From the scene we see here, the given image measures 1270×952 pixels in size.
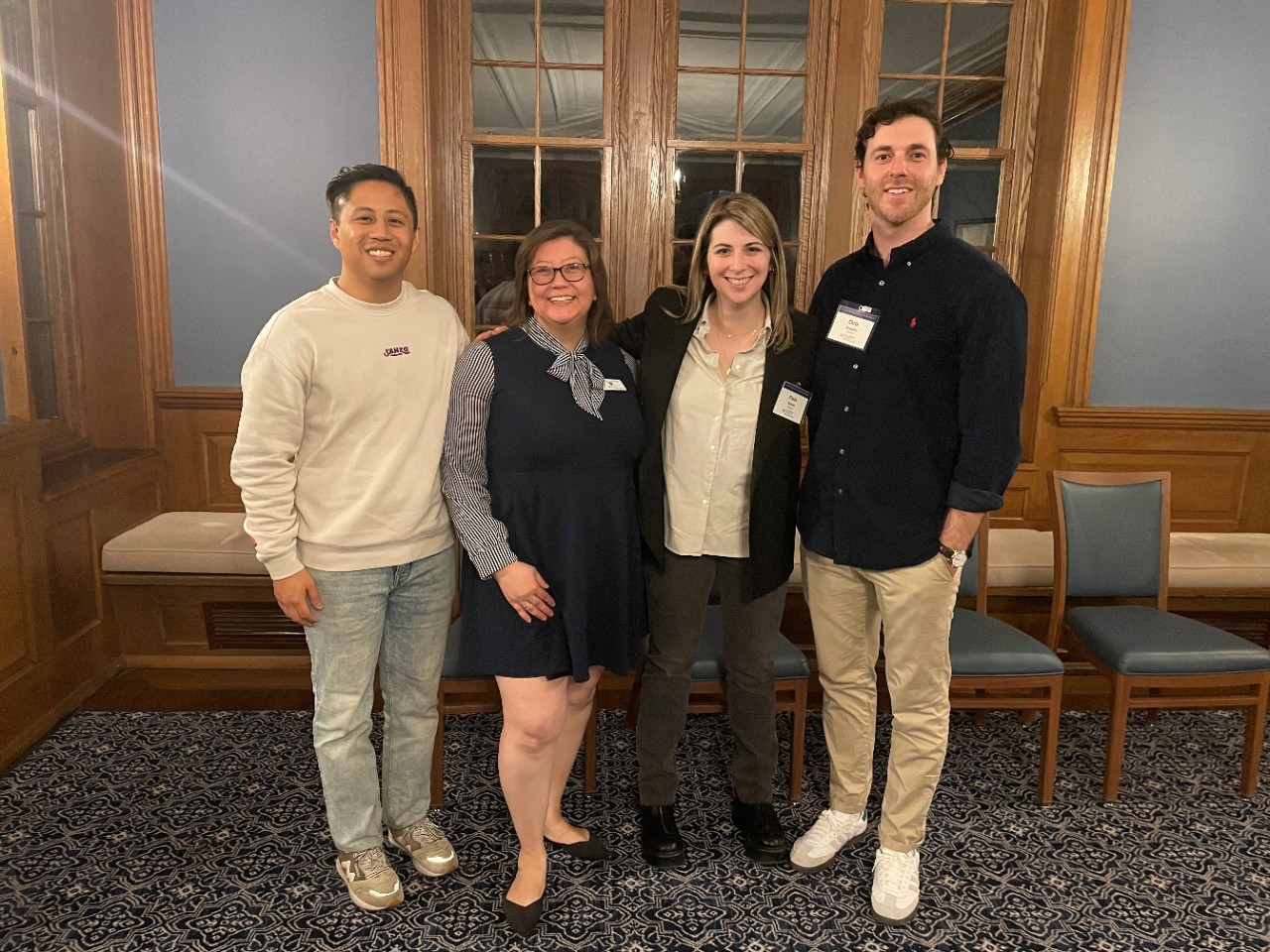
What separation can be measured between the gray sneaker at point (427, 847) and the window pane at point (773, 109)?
294cm

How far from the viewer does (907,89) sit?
11.9 ft

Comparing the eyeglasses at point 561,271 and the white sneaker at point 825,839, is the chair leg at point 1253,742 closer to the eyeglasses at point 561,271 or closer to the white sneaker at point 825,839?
the white sneaker at point 825,839

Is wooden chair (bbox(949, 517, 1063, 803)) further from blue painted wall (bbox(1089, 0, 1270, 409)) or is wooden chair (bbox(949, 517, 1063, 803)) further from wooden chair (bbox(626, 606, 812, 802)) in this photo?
blue painted wall (bbox(1089, 0, 1270, 409))

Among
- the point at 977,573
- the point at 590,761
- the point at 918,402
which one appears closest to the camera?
the point at 918,402

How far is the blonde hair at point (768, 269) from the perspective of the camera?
6.35 feet

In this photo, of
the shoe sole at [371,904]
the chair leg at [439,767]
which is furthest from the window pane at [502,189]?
the shoe sole at [371,904]

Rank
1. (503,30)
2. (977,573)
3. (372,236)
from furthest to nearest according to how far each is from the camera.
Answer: (503,30) < (977,573) < (372,236)

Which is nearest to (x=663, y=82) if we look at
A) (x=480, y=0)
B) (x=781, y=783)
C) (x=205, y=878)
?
(x=480, y=0)

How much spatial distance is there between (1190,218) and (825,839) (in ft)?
9.88

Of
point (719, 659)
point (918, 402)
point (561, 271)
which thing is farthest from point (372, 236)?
point (719, 659)

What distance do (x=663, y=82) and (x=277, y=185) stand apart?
5.38 ft

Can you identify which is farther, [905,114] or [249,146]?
[249,146]

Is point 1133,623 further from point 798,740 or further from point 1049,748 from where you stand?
point 798,740

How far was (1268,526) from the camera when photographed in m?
3.78
